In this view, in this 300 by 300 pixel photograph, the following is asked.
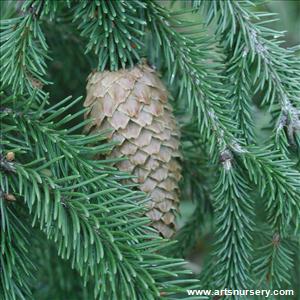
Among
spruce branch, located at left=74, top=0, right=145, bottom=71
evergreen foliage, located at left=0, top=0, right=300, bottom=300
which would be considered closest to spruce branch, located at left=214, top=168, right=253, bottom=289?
evergreen foliage, located at left=0, top=0, right=300, bottom=300

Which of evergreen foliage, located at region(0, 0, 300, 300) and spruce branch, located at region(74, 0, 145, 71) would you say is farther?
spruce branch, located at region(74, 0, 145, 71)

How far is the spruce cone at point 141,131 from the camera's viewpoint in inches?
23.8

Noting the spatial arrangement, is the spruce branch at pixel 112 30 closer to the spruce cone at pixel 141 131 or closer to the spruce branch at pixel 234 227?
the spruce cone at pixel 141 131

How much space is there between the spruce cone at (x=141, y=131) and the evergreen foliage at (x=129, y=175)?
0.02 meters

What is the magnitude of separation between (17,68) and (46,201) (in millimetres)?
180

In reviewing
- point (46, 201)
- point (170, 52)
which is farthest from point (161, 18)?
point (46, 201)

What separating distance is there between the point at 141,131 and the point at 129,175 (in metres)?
0.06

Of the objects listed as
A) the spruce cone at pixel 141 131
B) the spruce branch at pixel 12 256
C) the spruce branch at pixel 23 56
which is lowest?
the spruce branch at pixel 12 256

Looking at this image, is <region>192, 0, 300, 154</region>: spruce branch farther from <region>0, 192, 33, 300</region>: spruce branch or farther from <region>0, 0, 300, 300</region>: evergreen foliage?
<region>0, 192, 33, 300</region>: spruce branch

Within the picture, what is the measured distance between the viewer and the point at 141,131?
610 millimetres

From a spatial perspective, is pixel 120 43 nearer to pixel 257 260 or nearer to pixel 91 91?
pixel 91 91

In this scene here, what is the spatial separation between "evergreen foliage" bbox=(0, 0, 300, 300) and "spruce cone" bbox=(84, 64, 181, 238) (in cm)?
2

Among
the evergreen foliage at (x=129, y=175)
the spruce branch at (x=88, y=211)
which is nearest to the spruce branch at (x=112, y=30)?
the evergreen foliage at (x=129, y=175)

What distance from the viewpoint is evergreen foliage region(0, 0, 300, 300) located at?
1.66 feet
